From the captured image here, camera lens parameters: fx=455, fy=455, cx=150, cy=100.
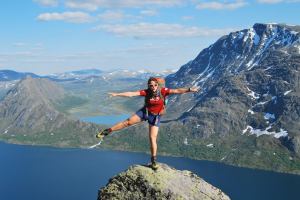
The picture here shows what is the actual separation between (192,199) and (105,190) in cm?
491

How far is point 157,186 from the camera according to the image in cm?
2419

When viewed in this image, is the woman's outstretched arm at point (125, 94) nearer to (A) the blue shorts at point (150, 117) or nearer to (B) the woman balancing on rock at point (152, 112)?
(B) the woman balancing on rock at point (152, 112)

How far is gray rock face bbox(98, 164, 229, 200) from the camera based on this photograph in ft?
79.1

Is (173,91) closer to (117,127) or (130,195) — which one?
(117,127)

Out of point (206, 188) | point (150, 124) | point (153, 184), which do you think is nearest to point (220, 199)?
point (206, 188)

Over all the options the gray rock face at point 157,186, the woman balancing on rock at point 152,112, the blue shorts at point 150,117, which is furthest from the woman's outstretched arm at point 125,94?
the gray rock face at point 157,186

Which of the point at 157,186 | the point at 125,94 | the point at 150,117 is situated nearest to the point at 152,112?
the point at 150,117

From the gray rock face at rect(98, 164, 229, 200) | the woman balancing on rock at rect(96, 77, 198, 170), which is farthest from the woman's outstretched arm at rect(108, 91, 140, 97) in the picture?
the gray rock face at rect(98, 164, 229, 200)

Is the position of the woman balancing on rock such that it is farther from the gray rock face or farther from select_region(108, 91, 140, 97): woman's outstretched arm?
the gray rock face

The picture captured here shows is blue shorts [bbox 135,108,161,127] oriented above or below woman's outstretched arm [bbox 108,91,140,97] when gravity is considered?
below

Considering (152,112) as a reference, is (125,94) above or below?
above

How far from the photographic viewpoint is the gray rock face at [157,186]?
2411 cm

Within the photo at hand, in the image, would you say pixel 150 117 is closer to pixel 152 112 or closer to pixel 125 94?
pixel 152 112

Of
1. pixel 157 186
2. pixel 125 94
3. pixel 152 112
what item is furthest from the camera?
pixel 152 112
